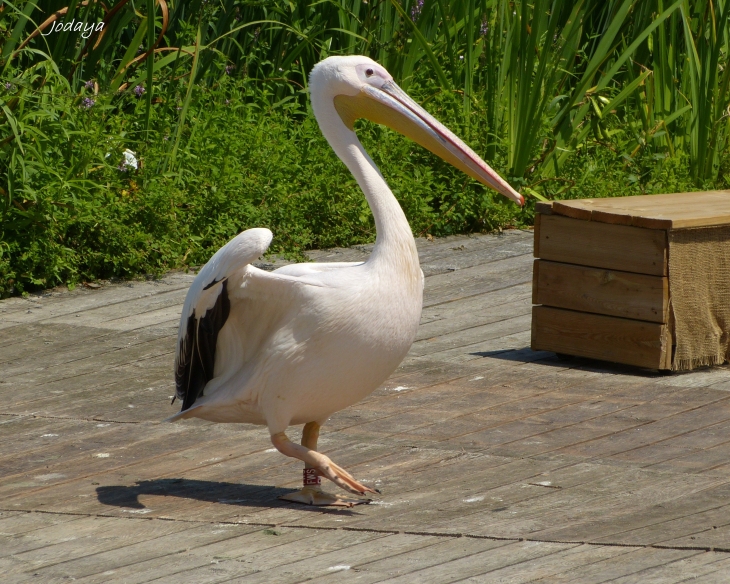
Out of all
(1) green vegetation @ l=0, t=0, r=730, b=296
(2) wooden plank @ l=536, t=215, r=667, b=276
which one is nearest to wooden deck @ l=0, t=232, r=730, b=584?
(2) wooden plank @ l=536, t=215, r=667, b=276

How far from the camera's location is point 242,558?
2717 millimetres

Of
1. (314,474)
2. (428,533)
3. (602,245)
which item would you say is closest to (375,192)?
(314,474)

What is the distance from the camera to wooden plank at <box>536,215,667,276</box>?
14.2 feet

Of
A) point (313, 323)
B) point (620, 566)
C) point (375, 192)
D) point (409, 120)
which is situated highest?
point (409, 120)

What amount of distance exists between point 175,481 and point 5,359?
1.54 m

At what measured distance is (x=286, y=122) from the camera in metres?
7.01

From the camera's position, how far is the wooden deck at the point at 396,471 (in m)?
2.67

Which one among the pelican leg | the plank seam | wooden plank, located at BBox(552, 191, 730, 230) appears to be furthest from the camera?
wooden plank, located at BBox(552, 191, 730, 230)

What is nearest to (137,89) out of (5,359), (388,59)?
(388,59)

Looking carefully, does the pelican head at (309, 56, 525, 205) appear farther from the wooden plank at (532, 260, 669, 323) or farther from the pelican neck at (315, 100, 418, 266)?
the wooden plank at (532, 260, 669, 323)

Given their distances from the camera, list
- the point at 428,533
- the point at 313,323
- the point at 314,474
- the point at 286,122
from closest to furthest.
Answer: the point at 428,533, the point at 313,323, the point at 314,474, the point at 286,122

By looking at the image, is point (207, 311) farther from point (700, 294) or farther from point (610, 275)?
point (700, 294)

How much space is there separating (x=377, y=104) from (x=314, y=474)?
1044 mm

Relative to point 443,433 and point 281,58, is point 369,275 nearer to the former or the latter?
point 443,433
